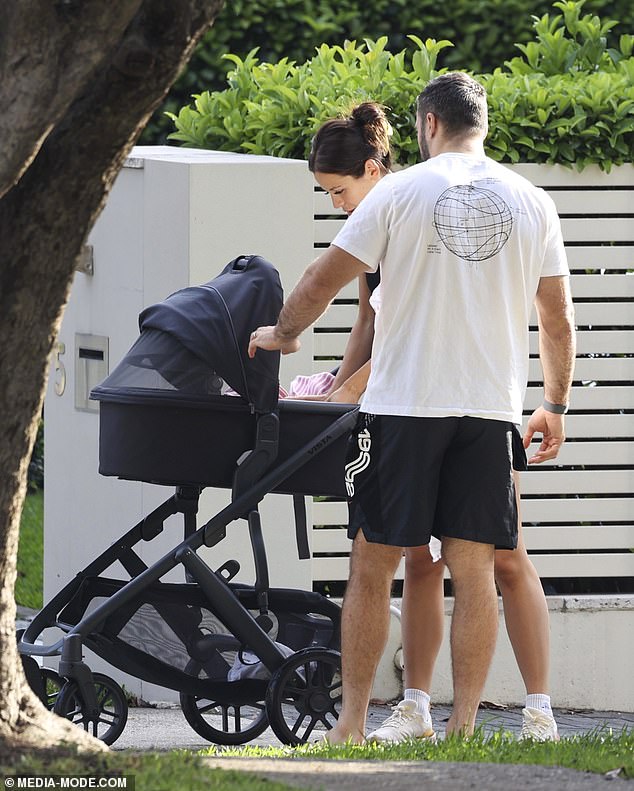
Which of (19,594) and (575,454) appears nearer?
(575,454)

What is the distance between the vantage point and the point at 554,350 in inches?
202

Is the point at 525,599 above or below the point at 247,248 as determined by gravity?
below

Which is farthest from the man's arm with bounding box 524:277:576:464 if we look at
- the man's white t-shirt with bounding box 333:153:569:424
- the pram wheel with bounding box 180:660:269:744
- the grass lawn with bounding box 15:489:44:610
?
the grass lawn with bounding box 15:489:44:610

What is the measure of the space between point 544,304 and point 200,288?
109cm

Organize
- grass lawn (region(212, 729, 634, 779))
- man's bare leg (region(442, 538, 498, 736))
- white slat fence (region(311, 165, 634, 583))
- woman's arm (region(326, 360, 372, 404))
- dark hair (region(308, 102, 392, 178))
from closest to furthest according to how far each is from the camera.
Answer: grass lawn (region(212, 729, 634, 779))
man's bare leg (region(442, 538, 498, 736))
woman's arm (region(326, 360, 372, 404))
dark hair (region(308, 102, 392, 178))
white slat fence (region(311, 165, 634, 583))

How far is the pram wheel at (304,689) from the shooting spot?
17.0 ft

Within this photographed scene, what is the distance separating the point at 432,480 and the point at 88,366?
2.29 meters

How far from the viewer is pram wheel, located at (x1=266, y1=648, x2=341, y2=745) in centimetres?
518

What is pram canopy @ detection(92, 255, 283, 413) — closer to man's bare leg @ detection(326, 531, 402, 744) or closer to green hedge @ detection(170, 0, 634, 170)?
man's bare leg @ detection(326, 531, 402, 744)

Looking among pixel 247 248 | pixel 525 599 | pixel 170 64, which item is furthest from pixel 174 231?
pixel 170 64

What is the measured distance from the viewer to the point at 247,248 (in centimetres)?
619

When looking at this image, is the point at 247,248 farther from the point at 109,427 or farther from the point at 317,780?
the point at 317,780

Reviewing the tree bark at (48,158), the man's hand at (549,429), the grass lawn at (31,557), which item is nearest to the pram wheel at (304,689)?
the man's hand at (549,429)

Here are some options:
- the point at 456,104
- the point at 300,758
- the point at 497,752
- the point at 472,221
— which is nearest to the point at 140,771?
the point at 300,758
